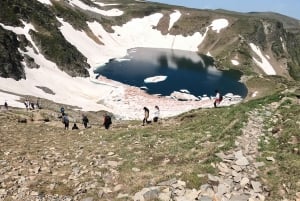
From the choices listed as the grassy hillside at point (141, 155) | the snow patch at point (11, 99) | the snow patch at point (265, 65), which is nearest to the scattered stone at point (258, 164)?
the grassy hillside at point (141, 155)

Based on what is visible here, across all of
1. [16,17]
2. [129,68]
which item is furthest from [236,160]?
[129,68]

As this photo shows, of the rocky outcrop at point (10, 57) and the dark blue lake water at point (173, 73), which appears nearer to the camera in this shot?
the rocky outcrop at point (10, 57)

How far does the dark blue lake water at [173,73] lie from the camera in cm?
12744

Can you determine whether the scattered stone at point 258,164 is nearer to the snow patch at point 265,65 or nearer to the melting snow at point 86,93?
the melting snow at point 86,93

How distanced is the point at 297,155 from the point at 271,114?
8433 mm

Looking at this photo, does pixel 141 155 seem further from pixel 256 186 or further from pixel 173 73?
pixel 173 73

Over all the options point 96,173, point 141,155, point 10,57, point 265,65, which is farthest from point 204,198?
point 265,65

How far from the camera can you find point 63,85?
355ft

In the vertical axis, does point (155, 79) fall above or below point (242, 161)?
above

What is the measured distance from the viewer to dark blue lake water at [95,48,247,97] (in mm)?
127438

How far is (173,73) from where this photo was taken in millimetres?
→ 148625

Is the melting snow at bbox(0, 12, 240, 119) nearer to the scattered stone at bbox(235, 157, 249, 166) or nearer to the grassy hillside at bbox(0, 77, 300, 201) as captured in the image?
the grassy hillside at bbox(0, 77, 300, 201)

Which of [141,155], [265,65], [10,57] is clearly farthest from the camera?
[265,65]

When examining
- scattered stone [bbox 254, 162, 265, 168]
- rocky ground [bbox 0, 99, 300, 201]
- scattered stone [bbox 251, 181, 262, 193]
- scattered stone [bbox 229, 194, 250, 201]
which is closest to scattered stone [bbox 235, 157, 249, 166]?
rocky ground [bbox 0, 99, 300, 201]
